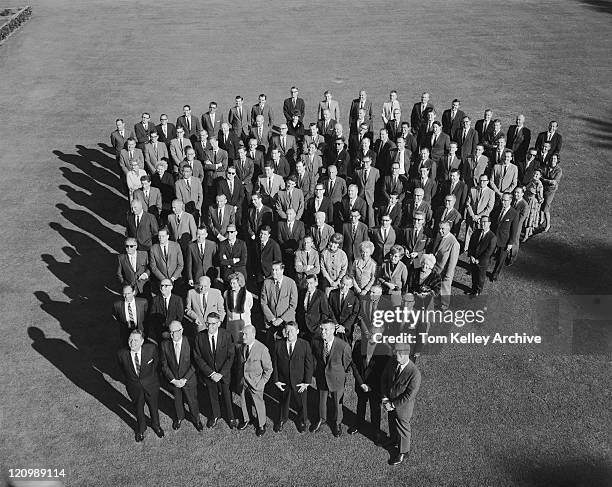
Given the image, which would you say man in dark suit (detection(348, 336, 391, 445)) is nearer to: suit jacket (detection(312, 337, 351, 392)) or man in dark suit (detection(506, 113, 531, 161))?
suit jacket (detection(312, 337, 351, 392))

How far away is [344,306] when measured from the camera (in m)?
9.50

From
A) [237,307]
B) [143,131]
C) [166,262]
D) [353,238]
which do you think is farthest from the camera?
[143,131]

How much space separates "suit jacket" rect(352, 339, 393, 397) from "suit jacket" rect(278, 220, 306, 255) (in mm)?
3281

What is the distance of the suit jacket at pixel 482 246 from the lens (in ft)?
36.9

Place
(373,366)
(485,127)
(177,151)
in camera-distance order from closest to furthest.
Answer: (373,366), (177,151), (485,127)

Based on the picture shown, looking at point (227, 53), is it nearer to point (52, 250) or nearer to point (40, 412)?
point (52, 250)

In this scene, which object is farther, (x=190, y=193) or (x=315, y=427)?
(x=190, y=193)

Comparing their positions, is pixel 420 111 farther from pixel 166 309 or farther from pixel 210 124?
pixel 166 309

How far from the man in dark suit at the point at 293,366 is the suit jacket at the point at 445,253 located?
3.48m

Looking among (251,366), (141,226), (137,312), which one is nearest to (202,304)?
(137,312)

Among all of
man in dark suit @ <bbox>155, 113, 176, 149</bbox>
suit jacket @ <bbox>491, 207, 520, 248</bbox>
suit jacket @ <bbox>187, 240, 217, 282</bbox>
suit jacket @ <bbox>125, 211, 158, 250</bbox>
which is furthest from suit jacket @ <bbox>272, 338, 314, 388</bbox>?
man in dark suit @ <bbox>155, 113, 176, 149</bbox>

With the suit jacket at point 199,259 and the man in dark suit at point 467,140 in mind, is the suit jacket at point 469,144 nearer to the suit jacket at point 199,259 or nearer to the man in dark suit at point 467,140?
the man in dark suit at point 467,140

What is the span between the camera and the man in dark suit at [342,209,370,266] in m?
11.2

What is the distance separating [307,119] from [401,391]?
14.0 metres
